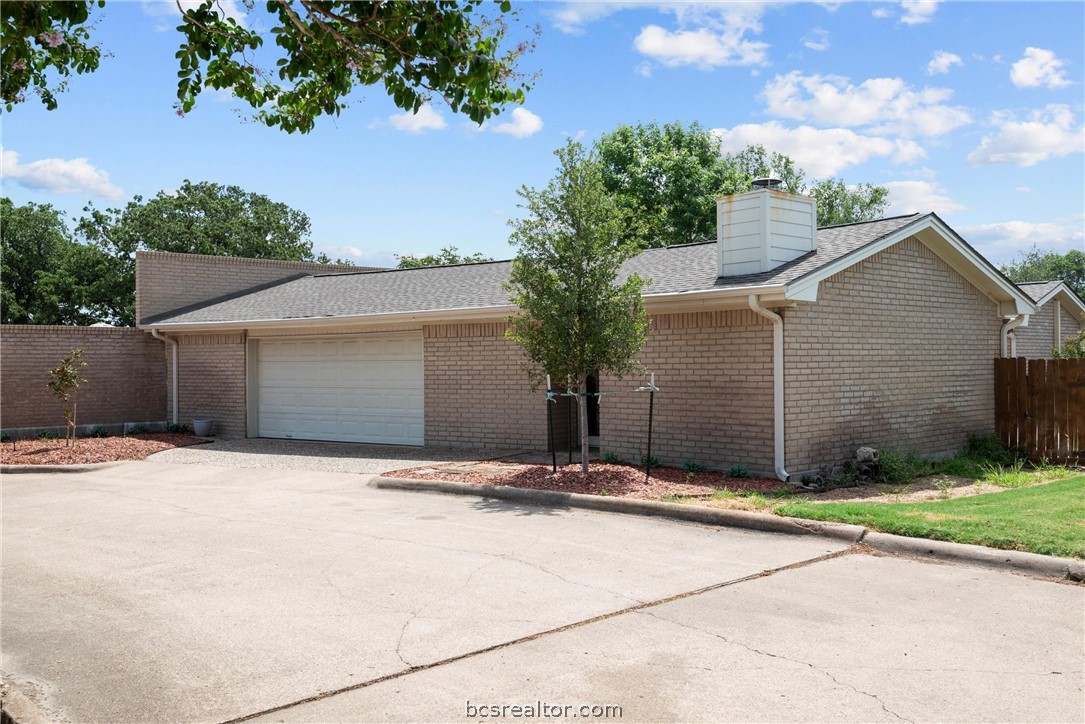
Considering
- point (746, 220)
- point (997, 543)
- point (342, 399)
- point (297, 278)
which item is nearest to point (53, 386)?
point (342, 399)

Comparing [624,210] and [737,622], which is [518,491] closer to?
[624,210]

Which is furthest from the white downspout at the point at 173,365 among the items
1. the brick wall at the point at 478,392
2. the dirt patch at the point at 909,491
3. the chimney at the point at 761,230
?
the dirt patch at the point at 909,491

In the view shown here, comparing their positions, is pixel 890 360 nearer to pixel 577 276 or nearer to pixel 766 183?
pixel 766 183

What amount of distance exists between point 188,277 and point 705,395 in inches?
616

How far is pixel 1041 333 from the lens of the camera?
984 inches

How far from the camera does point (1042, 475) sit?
42.8 feet

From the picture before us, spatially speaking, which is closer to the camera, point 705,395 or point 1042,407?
point 705,395

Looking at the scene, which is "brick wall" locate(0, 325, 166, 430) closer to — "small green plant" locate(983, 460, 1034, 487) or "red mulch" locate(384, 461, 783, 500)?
"red mulch" locate(384, 461, 783, 500)

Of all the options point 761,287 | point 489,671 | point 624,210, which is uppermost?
point 624,210

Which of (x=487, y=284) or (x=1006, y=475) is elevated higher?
(x=487, y=284)

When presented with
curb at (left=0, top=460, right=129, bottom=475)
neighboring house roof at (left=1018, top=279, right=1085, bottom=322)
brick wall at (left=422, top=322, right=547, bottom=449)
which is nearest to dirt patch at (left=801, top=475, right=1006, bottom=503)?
brick wall at (left=422, top=322, right=547, bottom=449)

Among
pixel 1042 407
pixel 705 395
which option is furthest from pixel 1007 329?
pixel 705 395

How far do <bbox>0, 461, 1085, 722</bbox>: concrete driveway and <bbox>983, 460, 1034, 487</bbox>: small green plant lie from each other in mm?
5202

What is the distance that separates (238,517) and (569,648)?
6.08 metres
